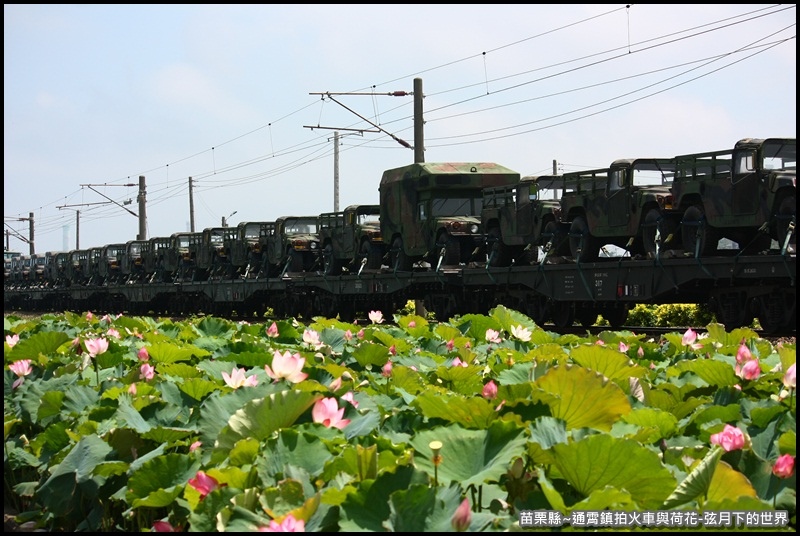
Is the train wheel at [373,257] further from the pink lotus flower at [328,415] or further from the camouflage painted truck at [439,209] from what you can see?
the pink lotus flower at [328,415]

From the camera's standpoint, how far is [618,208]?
20.0m

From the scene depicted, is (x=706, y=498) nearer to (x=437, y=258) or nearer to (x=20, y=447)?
(x=20, y=447)

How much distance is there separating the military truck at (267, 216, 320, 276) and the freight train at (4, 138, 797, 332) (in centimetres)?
4

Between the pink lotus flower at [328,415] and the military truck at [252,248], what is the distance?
107 ft

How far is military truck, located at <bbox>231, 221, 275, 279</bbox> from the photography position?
36.8 metres

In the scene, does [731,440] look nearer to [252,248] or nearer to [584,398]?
[584,398]

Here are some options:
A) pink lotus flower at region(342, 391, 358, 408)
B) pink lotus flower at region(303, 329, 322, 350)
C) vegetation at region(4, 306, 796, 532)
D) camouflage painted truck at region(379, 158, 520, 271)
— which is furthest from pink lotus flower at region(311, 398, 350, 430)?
camouflage painted truck at region(379, 158, 520, 271)

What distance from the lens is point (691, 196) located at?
724 inches

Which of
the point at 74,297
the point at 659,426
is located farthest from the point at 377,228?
the point at 74,297

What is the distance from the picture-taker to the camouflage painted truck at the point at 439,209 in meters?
25.8

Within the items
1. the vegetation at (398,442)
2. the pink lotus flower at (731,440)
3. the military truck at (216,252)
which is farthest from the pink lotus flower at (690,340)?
the military truck at (216,252)

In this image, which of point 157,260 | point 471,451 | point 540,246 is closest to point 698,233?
point 540,246

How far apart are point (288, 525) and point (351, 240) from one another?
2827 cm

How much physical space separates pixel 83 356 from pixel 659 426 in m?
3.71
